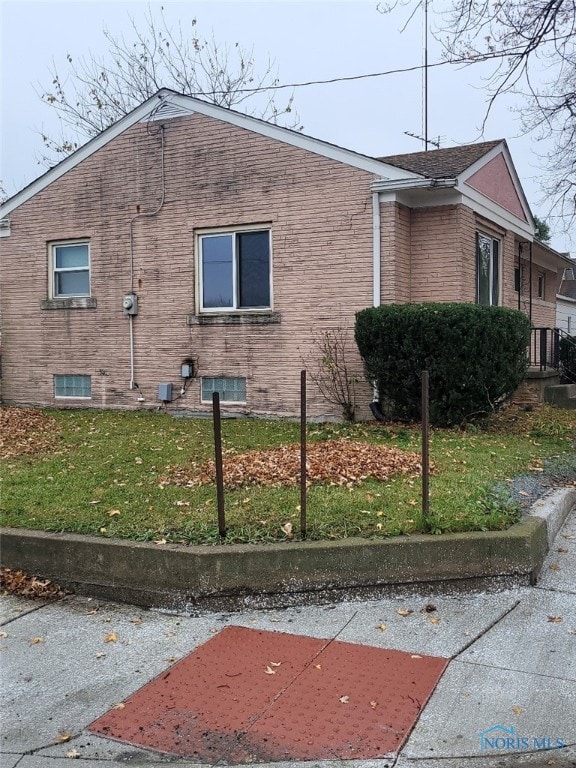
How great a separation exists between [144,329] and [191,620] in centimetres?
890

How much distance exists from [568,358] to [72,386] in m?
10.7

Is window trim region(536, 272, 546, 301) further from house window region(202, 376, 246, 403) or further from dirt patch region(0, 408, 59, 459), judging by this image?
dirt patch region(0, 408, 59, 459)

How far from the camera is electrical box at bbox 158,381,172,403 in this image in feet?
40.6

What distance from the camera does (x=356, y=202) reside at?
1089 cm

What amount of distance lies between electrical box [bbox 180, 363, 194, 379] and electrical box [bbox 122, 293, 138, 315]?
1.45 m

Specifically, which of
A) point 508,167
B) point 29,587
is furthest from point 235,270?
point 29,587

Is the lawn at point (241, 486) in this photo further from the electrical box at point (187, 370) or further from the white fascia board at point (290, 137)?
the white fascia board at point (290, 137)

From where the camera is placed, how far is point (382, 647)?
3.92 meters

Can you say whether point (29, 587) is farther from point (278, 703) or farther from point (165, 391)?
point (165, 391)

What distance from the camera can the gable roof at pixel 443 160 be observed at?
10.8 metres

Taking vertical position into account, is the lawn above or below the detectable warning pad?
above

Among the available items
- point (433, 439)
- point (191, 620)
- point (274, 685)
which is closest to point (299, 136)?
point (433, 439)

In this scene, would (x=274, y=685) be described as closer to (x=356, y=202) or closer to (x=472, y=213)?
(x=356, y=202)

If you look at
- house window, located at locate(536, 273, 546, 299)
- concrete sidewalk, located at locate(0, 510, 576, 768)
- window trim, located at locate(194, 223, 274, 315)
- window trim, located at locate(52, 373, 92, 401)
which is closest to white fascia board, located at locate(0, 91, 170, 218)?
window trim, located at locate(194, 223, 274, 315)
